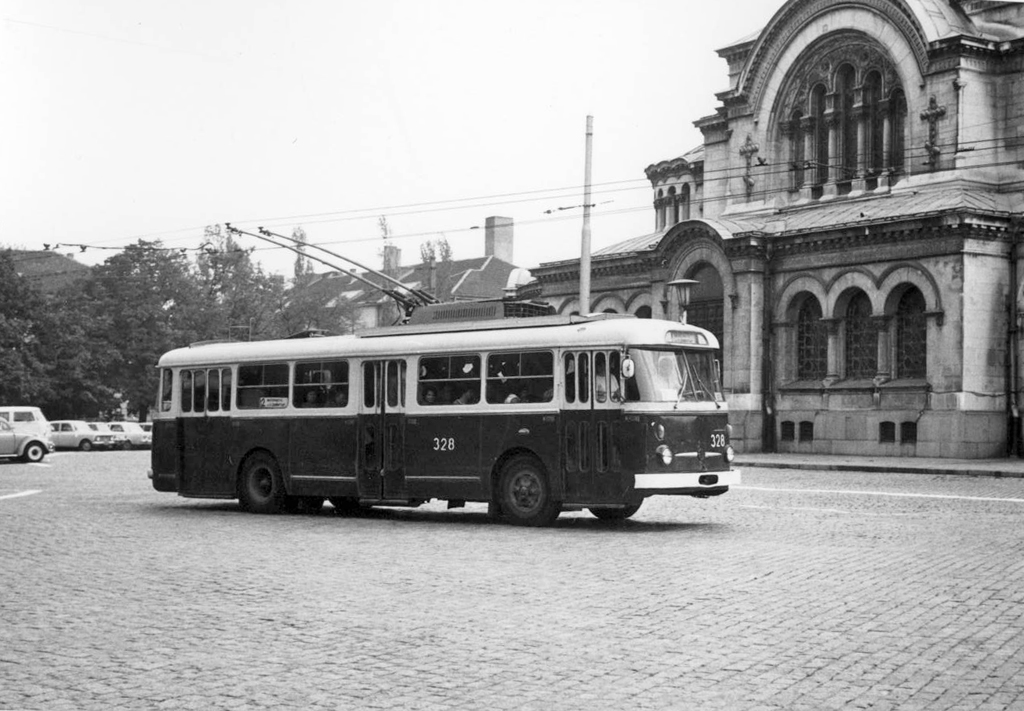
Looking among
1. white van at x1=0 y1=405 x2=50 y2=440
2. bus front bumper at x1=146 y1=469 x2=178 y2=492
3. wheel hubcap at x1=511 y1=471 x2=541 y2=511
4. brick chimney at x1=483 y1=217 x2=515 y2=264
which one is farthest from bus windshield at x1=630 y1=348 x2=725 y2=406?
brick chimney at x1=483 y1=217 x2=515 y2=264

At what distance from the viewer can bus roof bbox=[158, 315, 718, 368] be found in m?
18.4

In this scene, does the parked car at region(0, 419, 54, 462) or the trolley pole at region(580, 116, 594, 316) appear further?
the parked car at region(0, 419, 54, 462)

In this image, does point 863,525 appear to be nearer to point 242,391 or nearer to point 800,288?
point 242,391

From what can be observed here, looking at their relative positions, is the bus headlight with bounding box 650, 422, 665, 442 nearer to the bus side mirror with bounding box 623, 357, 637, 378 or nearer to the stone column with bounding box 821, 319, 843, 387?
the bus side mirror with bounding box 623, 357, 637, 378

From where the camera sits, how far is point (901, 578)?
12.8m

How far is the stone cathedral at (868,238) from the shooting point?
38.8 metres

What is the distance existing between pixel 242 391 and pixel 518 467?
5.45 meters

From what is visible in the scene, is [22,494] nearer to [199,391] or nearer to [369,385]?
[199,391]

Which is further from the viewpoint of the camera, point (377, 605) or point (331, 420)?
point (331, 420)

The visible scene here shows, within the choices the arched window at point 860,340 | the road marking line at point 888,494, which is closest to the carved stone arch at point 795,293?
the arched window at point 860,340

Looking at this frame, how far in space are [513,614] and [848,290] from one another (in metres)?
32.9

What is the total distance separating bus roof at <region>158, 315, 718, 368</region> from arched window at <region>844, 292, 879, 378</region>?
22.8 meters

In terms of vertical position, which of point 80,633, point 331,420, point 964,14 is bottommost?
point 80,633

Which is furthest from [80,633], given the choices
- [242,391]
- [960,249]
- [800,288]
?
[800,288]
